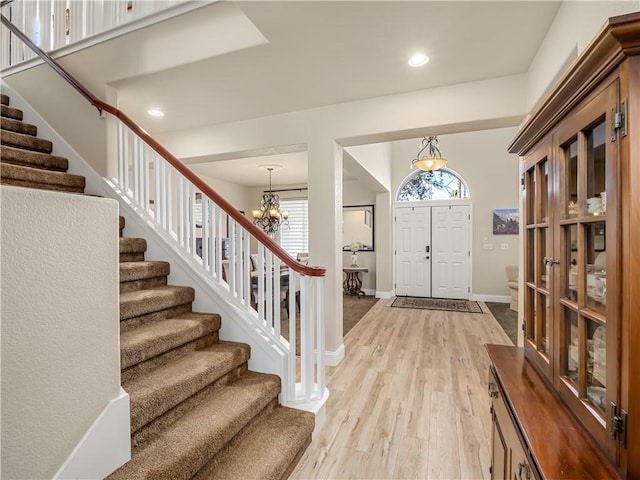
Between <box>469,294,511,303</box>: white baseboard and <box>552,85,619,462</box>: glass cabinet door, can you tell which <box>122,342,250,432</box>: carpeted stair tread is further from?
<box>469,294,511,303</box>: white baseboard

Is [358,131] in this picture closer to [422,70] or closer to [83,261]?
[422,70]

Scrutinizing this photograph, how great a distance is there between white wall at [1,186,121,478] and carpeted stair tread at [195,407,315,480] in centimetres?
58

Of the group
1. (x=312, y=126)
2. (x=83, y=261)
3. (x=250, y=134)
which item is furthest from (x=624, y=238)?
(x=250, y=134)

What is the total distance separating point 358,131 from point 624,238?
2.68 meters

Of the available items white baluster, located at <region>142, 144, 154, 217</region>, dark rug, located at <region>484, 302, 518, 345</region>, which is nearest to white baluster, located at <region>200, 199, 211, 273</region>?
white baluster, located at <region>142, 144, 154, 217</region>

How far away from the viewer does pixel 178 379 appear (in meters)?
1.64

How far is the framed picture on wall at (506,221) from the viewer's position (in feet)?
20.4

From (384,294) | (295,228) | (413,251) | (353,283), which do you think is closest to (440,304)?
(384,294)

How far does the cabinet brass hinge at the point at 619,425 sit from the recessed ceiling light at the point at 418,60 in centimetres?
238

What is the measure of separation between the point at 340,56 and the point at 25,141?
114 inches

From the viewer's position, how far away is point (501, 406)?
4.00 ft

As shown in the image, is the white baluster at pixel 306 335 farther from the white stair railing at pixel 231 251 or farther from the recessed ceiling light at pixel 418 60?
the recessed ceiling light at pixel 418 60

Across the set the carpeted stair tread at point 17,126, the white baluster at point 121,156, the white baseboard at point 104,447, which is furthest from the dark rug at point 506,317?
the carpeted stair tread at point 17,126

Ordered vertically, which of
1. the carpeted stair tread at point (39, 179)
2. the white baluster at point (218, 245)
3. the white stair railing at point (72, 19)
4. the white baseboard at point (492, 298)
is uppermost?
the white stair railing at point (72, 19)
